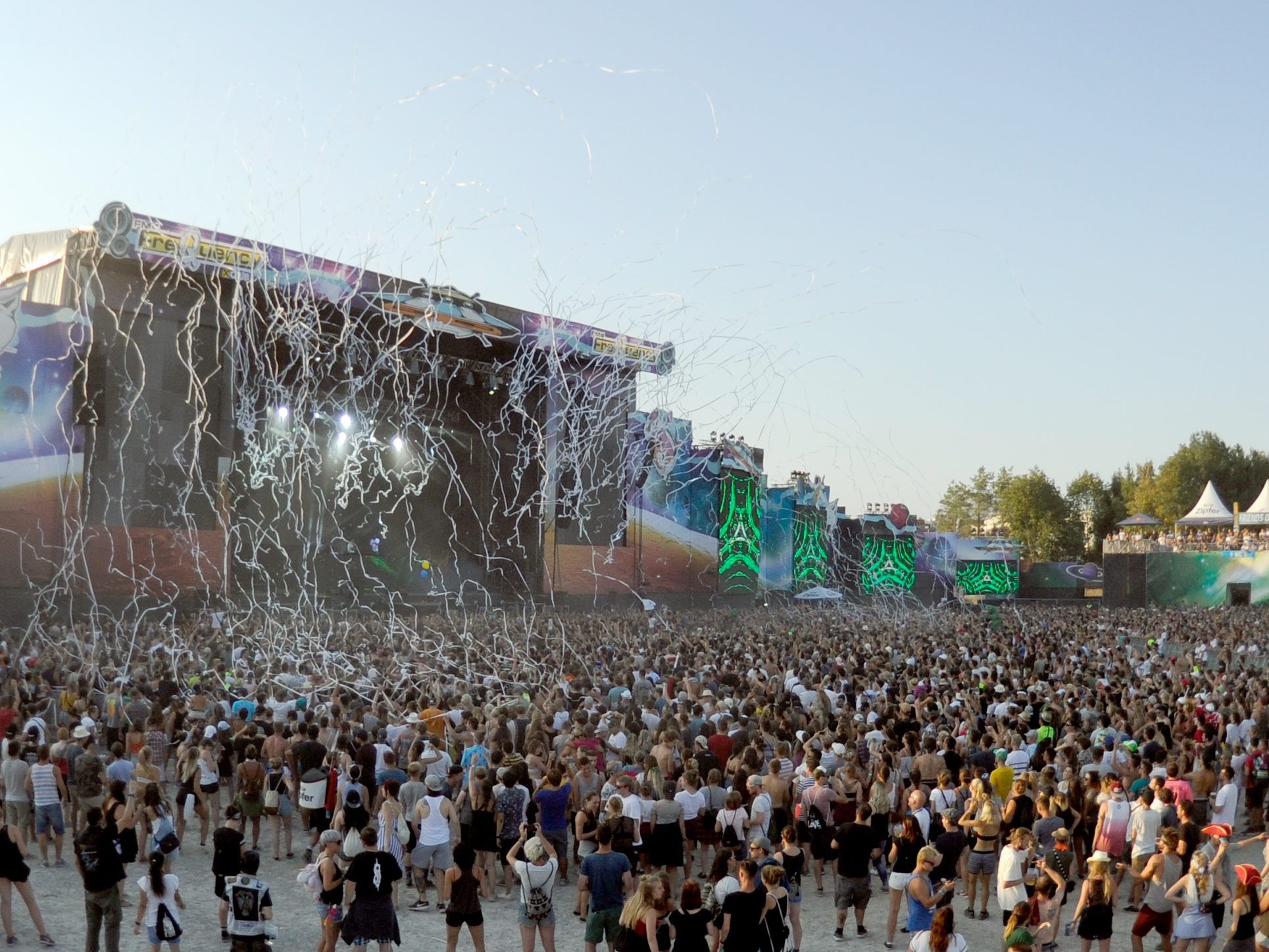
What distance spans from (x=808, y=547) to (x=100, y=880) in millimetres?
34517

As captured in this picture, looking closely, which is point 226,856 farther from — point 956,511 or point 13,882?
point 956,511

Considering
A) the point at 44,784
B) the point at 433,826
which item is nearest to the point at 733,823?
the point at 433,826

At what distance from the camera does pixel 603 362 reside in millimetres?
26719

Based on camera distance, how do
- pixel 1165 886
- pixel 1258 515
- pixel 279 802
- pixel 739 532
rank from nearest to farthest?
pixel 1165 886, pixel 279 802, pixel 739 532, pixel 1258 515

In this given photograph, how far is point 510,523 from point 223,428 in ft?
27.7

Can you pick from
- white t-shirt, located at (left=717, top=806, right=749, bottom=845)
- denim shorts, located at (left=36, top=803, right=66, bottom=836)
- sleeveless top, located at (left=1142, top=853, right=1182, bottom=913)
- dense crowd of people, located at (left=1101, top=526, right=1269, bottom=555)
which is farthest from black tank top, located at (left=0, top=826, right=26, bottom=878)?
dense crowd of people, located at (left=1101, top=526, right=1269, bottom=555)

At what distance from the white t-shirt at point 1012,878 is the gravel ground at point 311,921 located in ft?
1.92

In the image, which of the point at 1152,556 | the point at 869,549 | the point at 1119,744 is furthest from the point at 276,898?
the point at 1152,556

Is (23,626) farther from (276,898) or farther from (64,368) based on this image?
(276,898)

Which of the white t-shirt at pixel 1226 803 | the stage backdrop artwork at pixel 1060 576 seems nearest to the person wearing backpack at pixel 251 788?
the white t-shirt at pixel 1226 803

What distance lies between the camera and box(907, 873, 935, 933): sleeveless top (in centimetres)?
567

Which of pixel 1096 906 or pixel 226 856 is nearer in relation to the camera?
pixel 1096 906

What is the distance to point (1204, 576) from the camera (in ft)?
152

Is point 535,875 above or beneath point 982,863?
above
